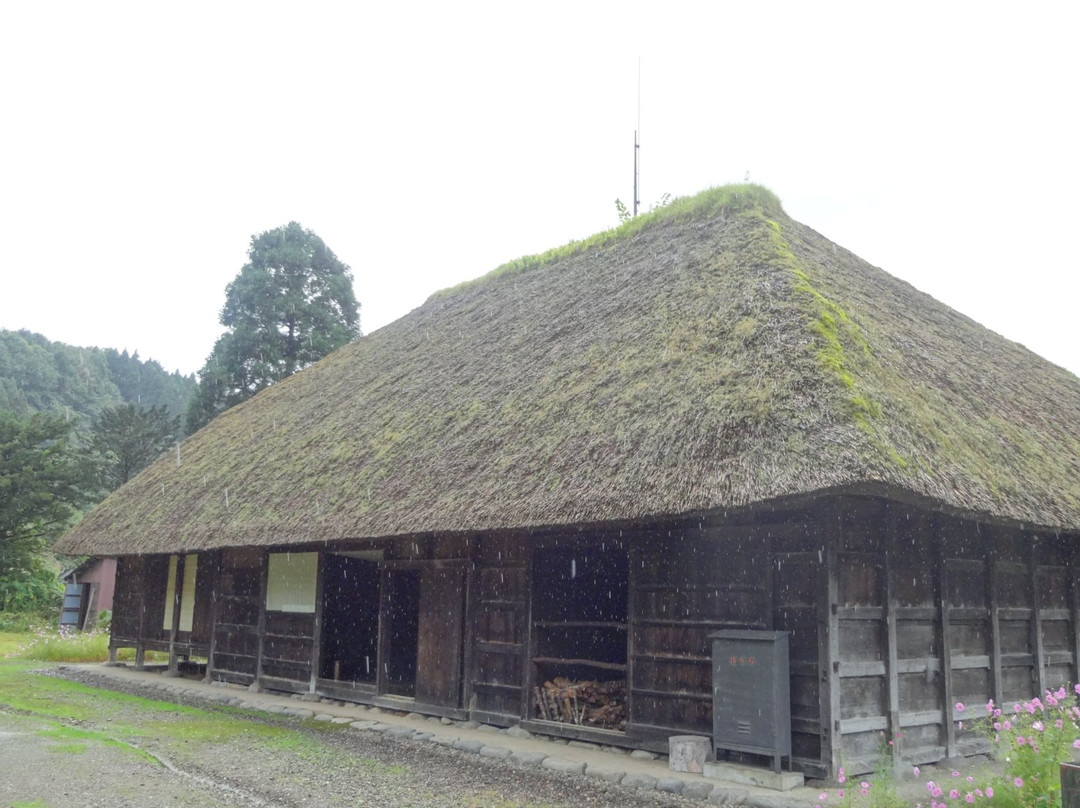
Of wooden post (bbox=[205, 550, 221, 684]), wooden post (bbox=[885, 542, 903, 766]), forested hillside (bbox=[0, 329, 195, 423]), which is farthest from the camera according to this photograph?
forested hillside (bbox=[0, 329, 195, 423])

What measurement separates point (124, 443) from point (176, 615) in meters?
14.8

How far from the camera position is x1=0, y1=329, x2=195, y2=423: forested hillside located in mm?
44406

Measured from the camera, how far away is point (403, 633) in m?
11.3

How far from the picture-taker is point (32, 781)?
6273 mm

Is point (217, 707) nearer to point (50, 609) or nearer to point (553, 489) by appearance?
point (553, 489)

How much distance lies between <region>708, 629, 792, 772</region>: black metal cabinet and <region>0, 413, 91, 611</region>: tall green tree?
22.3m

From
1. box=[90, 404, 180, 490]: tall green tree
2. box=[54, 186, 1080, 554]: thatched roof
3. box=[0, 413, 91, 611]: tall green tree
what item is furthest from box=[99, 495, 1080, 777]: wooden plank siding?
box=[90, 404, 180, 490]: tall green tree

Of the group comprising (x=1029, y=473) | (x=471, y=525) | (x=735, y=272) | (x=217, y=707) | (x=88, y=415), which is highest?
(x=88, y=415)

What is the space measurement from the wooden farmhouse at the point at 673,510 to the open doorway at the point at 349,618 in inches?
1.7

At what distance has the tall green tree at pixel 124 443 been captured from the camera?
26703mm

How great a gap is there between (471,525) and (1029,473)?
477 cm

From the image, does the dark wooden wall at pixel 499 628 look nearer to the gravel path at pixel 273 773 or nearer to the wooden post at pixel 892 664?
the gravel path at pixel 273 773

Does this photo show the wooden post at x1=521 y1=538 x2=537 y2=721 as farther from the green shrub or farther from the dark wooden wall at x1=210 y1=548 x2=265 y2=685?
the green shrub

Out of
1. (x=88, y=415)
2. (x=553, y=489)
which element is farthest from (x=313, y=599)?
(x=88, y=415)
